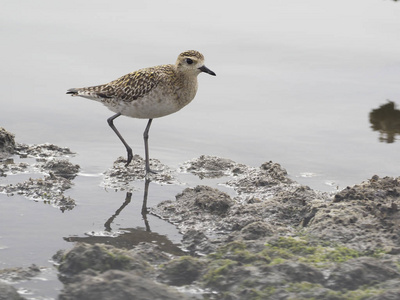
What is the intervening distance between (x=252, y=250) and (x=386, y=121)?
5.75 m

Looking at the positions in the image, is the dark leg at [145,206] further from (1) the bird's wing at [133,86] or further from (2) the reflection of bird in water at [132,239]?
(1) the bird's wing at [133,86]

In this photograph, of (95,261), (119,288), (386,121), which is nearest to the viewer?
(119,288)

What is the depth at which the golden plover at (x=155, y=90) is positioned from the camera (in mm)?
10242

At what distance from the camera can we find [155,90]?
1023 centimetres

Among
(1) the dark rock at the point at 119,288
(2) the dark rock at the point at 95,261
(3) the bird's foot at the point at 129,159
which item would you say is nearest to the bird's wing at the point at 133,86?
(3) the bird's foot at the point at 129,159

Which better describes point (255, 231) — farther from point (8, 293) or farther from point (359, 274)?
point (8, 293)

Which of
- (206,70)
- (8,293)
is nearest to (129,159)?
(206,70)

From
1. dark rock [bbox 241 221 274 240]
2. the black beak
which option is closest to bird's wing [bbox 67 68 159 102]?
the black beak

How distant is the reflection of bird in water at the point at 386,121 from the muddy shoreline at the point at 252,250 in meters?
2.78

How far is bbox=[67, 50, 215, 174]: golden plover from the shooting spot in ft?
33.6

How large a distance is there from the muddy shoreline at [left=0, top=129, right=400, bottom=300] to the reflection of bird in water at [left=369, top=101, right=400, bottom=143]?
2.78 m

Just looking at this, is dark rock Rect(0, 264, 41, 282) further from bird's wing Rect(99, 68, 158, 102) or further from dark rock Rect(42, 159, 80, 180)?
bird's wing Rect(99, 68, 158, 102)

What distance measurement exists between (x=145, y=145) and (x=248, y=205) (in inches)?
90.7

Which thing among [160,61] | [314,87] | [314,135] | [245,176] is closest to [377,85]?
[314,87]
